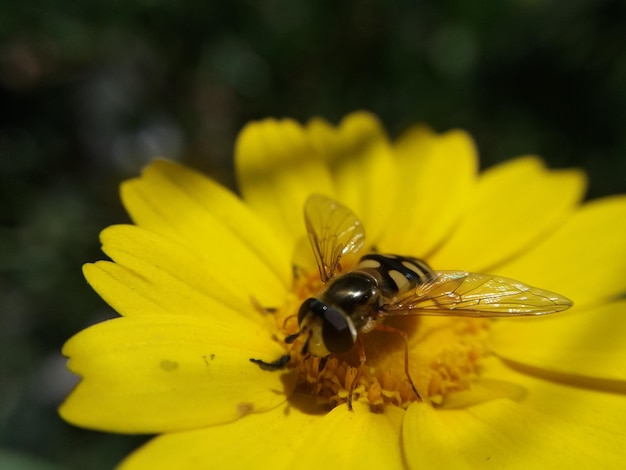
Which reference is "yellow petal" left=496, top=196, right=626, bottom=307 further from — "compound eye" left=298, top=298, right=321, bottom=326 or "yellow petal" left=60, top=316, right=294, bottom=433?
"yellow petal" left=60, top=316, right=294, bottom=433

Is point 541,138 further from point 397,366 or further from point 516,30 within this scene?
point 397,366

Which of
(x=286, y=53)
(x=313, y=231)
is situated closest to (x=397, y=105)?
(x=286, y=53)

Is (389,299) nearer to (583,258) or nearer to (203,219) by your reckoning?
(203,219)

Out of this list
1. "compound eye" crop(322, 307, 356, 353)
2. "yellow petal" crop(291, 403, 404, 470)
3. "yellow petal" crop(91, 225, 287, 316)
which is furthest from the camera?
"yellow petal" crop(91, 225, 287, 316)

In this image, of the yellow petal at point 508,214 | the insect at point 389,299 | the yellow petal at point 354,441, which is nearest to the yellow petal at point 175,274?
the insect at point 389,299

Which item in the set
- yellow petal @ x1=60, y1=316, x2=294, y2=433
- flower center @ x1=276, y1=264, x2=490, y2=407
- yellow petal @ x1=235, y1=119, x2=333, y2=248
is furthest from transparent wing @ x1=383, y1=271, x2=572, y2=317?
yellow petal @ x1=235, y1=119, x2=333, y2=248
